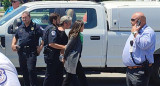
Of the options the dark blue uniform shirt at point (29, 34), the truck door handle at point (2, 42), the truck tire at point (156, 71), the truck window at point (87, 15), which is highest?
the truck window at point (87, 15)

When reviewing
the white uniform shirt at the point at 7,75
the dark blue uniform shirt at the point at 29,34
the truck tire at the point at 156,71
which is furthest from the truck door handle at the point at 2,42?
the white uniform shirt at the point at 7,75

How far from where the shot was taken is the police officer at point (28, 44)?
5.60 m

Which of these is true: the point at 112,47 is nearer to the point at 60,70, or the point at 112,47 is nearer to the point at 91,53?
the point at 91,53

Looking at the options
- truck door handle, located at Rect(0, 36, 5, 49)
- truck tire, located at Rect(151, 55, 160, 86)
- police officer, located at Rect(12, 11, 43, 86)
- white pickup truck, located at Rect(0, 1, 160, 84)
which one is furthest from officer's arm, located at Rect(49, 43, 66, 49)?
truck tire, located at Rect(151, 55, 160, 86)

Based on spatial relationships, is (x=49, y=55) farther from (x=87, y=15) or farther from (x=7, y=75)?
(x=7, y=75)

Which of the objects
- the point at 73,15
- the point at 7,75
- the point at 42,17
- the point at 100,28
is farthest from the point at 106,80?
the point at 7,75

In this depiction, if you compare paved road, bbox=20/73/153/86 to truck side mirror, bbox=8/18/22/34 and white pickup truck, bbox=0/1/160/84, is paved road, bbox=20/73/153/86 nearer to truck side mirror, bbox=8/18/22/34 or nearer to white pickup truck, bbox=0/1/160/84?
white pickup truck, bbox=0/1/160/84

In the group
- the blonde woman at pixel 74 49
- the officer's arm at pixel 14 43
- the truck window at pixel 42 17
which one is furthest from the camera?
the truck window at pixel 42 17

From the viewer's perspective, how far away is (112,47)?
614cm

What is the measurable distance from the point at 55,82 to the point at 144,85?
1.75 m

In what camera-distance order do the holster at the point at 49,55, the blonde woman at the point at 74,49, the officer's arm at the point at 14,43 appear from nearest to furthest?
the blonde woman at the point at 74,49 < the holster at the point at 49,55 < the officer's arm at the point at 14,43

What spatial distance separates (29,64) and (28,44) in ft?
1.11

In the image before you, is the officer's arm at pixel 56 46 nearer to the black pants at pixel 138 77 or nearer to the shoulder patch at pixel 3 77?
the black pants at pixel 138 77

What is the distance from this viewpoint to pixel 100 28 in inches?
244
